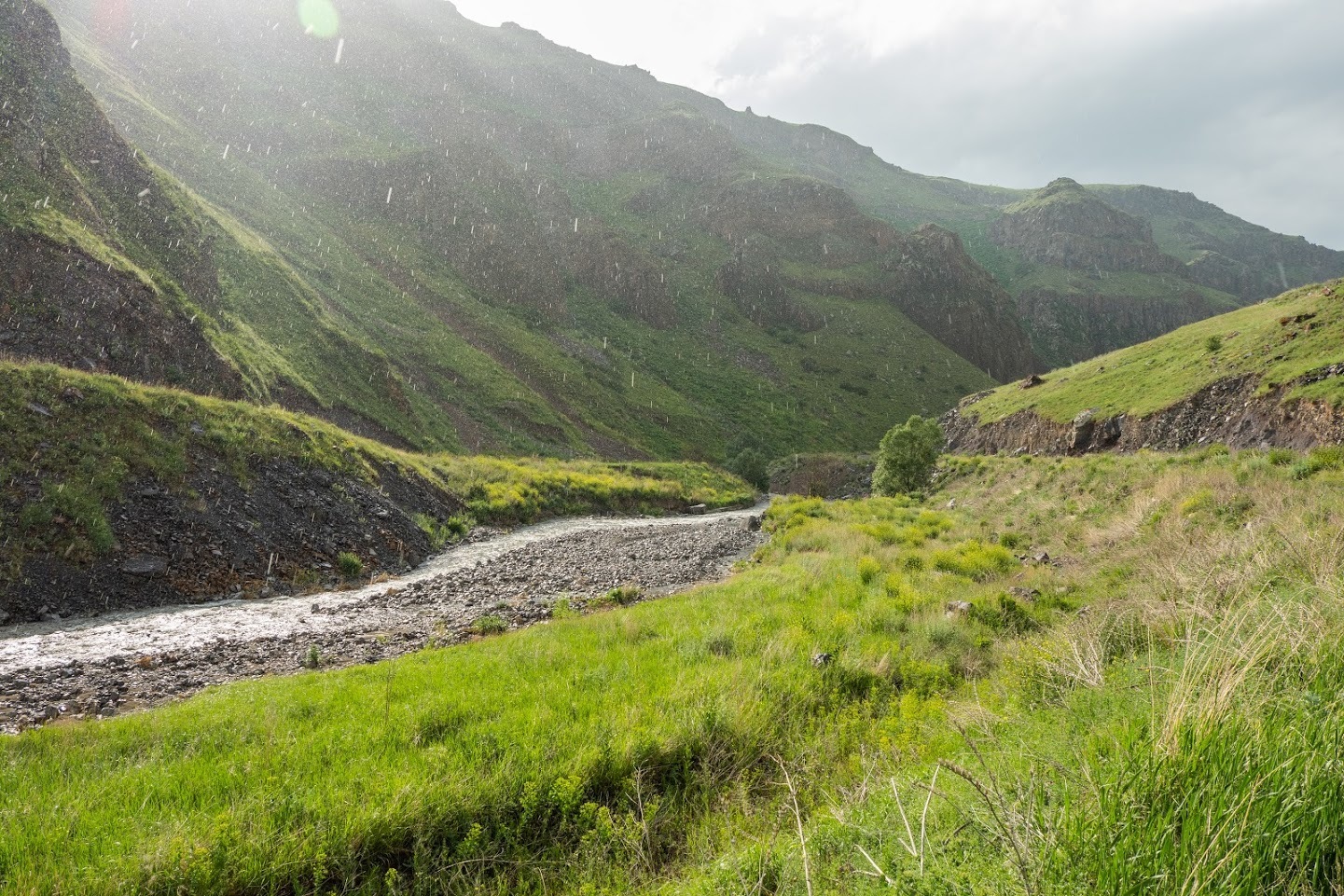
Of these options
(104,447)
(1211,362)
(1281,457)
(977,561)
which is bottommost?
(977,561)

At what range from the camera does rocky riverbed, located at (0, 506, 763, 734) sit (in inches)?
375

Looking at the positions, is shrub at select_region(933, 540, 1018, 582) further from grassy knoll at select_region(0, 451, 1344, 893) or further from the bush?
the bush

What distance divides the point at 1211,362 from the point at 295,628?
48645 mm

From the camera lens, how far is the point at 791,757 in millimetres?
6723

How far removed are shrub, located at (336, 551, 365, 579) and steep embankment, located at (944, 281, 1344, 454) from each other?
3677cm

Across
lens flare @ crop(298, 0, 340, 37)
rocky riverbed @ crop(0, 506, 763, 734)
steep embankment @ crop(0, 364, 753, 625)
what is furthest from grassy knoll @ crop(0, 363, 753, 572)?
lens flare @ crop(298, 0, 340, 37)

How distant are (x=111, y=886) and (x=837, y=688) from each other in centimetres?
764

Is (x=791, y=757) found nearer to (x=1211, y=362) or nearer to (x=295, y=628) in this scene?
(x=295, y=628)

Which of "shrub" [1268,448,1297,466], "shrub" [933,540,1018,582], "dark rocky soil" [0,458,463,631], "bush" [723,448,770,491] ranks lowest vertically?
"bush" [723,448,770,491]

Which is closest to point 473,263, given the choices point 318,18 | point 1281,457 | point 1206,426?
point 1206,426

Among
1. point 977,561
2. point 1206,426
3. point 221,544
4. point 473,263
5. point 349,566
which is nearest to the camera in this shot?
point 977,561

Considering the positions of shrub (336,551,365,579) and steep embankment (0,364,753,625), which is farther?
shrub (336,551,365,579)

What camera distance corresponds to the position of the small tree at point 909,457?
125 feet

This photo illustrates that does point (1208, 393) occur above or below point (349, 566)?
below
